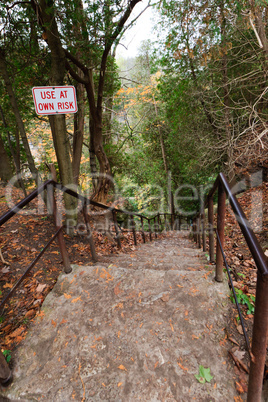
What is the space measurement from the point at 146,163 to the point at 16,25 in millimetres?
10894

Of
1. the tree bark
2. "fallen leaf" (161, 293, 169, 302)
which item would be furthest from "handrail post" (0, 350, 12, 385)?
the tree bark

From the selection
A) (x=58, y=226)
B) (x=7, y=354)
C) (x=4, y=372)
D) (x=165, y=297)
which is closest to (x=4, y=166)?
(x=58, y=226)

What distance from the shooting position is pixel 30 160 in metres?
4.51

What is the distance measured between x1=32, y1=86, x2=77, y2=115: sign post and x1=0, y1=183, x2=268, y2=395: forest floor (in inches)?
82.3

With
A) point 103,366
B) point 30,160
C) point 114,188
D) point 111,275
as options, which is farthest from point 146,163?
point 103,366

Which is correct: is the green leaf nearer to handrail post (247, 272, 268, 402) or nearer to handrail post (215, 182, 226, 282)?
handrail post (247, 272, 268, 402)

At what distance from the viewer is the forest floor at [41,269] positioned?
5.67 ft

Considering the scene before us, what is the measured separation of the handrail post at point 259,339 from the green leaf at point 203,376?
27 centimetres

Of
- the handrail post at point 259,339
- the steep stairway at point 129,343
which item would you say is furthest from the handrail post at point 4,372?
the handrail post at point 259,339

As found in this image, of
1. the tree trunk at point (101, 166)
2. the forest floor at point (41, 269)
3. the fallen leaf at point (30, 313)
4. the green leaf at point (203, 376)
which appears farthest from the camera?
the tree trunk at point (101, 166)

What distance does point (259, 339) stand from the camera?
1.12 meters

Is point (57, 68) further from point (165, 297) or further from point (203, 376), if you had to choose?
point (203, 376)

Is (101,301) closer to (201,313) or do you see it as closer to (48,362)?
(48,362)

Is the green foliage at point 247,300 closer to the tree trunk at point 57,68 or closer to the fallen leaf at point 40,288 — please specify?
the fallen leaf at point 40,288
